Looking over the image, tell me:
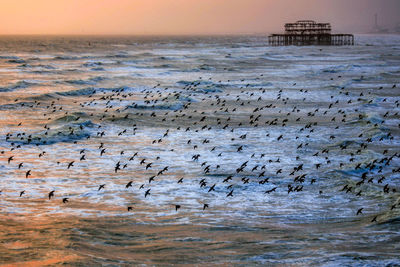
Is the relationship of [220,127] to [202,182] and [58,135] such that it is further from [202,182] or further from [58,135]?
[202,182]

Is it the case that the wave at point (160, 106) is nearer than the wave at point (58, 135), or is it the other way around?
A: the wave at point (58, 135)

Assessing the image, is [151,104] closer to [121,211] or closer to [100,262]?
[121,211]

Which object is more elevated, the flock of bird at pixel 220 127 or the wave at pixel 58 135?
the wave at pixel 58 135

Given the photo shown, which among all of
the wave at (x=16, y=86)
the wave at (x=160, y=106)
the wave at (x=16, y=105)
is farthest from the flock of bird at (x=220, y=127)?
the wave at (x=16, y=86)

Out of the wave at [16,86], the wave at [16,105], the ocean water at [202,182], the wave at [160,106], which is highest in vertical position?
the wave at [16,86]

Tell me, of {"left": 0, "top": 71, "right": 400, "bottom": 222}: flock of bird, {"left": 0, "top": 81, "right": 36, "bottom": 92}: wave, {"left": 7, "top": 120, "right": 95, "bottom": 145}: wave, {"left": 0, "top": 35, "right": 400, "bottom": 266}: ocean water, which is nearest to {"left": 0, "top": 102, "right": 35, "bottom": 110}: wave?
{"left": 0, "top": 35, "right": 400, "bottom": 266}: ocean water

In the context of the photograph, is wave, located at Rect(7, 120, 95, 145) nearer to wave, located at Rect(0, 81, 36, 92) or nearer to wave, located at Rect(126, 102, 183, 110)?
wave, located at Rect(126, 102, 183, 110)

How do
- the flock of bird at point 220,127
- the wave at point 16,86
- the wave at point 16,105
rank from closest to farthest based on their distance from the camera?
the flock of bird at point 220,127, the wave at point 16,105, the wave at point 16,86

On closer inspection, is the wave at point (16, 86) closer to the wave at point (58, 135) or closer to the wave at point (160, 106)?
the wave at point (160, 106)

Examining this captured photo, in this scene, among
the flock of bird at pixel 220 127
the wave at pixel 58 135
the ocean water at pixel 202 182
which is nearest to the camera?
the ocean water at pixel 202 182
